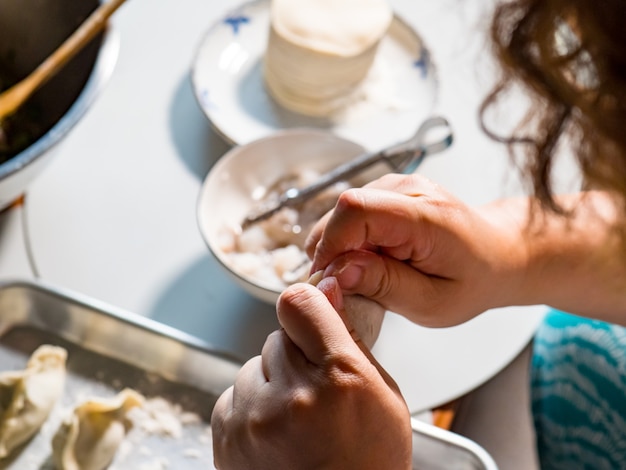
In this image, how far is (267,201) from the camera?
2.27 ft

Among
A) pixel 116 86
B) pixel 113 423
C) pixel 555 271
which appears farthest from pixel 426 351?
pixel 116 86

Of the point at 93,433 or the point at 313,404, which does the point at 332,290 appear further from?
the point at 93,433

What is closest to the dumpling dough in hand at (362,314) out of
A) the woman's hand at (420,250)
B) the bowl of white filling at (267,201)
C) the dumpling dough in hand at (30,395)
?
the woman's hand at (420,250)

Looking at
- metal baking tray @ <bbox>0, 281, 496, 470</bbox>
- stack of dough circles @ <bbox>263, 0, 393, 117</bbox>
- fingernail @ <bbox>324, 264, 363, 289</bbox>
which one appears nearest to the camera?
fingernail @ <bbox>324, 264, 363, 289</bbox>

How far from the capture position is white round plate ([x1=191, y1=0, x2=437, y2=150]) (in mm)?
783

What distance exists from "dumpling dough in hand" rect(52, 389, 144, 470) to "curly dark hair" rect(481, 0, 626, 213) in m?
0.33

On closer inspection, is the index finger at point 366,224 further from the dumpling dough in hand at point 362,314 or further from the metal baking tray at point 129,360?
the metal baking tray at point 129,360

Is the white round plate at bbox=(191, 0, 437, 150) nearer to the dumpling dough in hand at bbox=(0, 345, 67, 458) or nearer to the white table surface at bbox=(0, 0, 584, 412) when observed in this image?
the white table surface at bbox=(0, 0, 584, 412)

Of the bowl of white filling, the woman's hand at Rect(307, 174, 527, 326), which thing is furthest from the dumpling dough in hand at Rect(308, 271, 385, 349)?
the bowl of white filling

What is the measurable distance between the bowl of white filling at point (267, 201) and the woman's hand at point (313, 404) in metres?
0.17

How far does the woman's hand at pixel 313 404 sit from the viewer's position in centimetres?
42

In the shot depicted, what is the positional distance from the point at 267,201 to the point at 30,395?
249 millimetres

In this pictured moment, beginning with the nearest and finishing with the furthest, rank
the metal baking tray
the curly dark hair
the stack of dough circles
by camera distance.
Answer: the curly dark hair
the metal baking tray
the stack of dough circles

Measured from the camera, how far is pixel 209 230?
2.08ft
